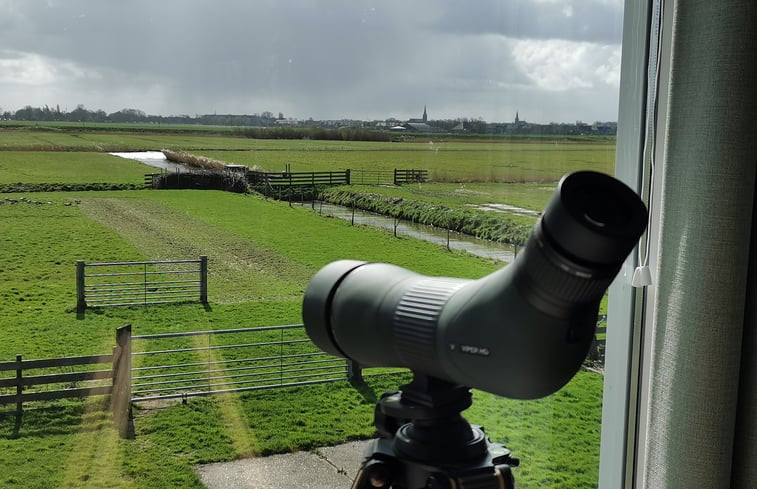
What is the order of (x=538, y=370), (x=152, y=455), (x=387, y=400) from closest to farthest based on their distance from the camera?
(x=538, y=370), (x=387, y=400), (x=152, y=455)

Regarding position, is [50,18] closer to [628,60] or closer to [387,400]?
[387,400]

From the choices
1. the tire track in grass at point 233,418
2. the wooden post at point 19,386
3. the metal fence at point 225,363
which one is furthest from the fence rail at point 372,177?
the wooden post at point 19,386

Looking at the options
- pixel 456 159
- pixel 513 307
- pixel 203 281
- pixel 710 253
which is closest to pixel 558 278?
pixel 513 307

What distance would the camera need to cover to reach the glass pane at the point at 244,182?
1.43 metres

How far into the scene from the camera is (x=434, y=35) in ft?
5.68

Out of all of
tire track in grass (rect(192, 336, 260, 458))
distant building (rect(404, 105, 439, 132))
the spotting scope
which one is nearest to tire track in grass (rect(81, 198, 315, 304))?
tire track in grass (rect(192, 336, 260, 458))

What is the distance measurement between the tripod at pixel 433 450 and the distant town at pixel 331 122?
2.31 feet

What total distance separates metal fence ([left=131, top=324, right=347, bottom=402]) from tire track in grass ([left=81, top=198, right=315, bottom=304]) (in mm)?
74

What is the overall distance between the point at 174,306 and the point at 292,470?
0.40 m

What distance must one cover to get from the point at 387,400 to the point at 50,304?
68 centimetres

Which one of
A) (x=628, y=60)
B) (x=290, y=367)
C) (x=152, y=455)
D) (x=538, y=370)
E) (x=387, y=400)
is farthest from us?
(x=628, y=60)

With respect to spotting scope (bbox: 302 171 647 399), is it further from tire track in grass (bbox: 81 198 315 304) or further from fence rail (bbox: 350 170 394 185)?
fence rail (bbox: 350 170 394 185)

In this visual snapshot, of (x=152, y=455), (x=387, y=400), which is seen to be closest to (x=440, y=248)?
(x=152, y=455)

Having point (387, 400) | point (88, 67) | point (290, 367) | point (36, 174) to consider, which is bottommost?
point (290, 367)
